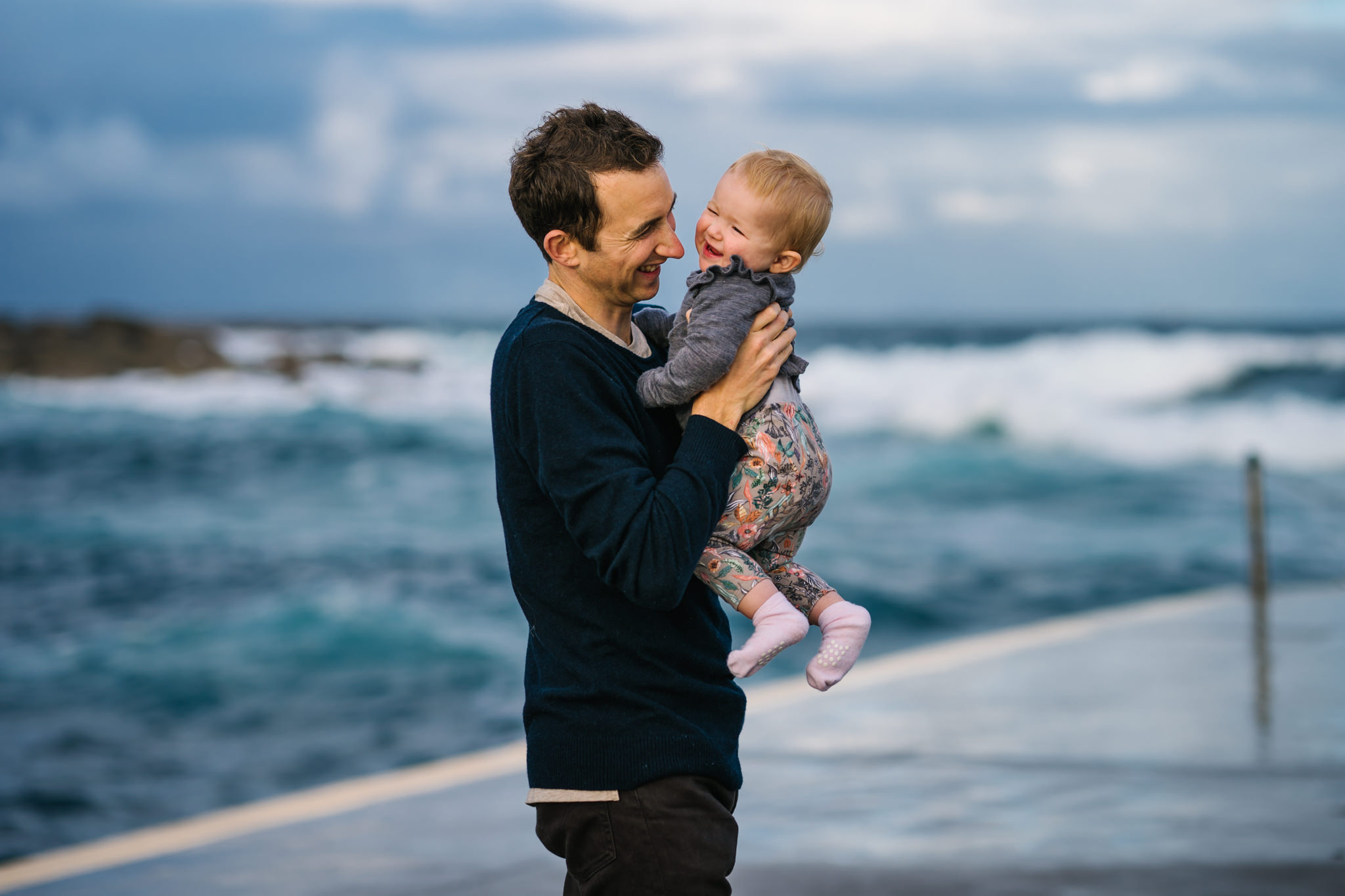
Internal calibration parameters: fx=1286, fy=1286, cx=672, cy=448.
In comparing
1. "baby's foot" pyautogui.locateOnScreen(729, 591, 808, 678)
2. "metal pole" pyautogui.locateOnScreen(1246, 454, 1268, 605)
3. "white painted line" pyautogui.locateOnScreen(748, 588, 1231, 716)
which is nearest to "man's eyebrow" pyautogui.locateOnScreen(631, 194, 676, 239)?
"baby's foot" pyautogui.locateOnScreen(729, 591, 808, 678)

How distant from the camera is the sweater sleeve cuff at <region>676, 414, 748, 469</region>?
1708mm

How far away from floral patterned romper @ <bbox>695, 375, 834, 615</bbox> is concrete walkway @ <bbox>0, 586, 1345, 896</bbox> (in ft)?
6.09

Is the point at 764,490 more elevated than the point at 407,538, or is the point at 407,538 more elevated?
the point at 764,490

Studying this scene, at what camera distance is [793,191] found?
1921 mm

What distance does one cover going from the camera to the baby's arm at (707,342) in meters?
1.77

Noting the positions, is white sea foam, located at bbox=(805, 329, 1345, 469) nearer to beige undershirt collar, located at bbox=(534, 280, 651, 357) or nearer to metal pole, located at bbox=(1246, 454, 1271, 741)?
metal pole, located at bbox=(1246, 454, 1271, 741)

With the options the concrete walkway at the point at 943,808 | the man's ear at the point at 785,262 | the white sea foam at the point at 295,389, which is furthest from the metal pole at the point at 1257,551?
the white sea foam at the point at 295,389

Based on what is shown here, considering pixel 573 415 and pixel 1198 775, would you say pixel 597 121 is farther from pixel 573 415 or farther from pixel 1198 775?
pixel 1198 775

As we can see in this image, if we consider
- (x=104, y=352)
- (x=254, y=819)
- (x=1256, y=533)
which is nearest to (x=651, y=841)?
(x=254, y=819)

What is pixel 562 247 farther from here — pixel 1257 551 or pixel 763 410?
pixel 1257 551

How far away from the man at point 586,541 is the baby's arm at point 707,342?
0.09 feet

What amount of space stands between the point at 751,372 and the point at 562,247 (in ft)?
1.04

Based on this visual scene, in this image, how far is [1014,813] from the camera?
3975 millimetres

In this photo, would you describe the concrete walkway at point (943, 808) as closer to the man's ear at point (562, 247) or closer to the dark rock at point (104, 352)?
the man's ear at point (562, 247)
